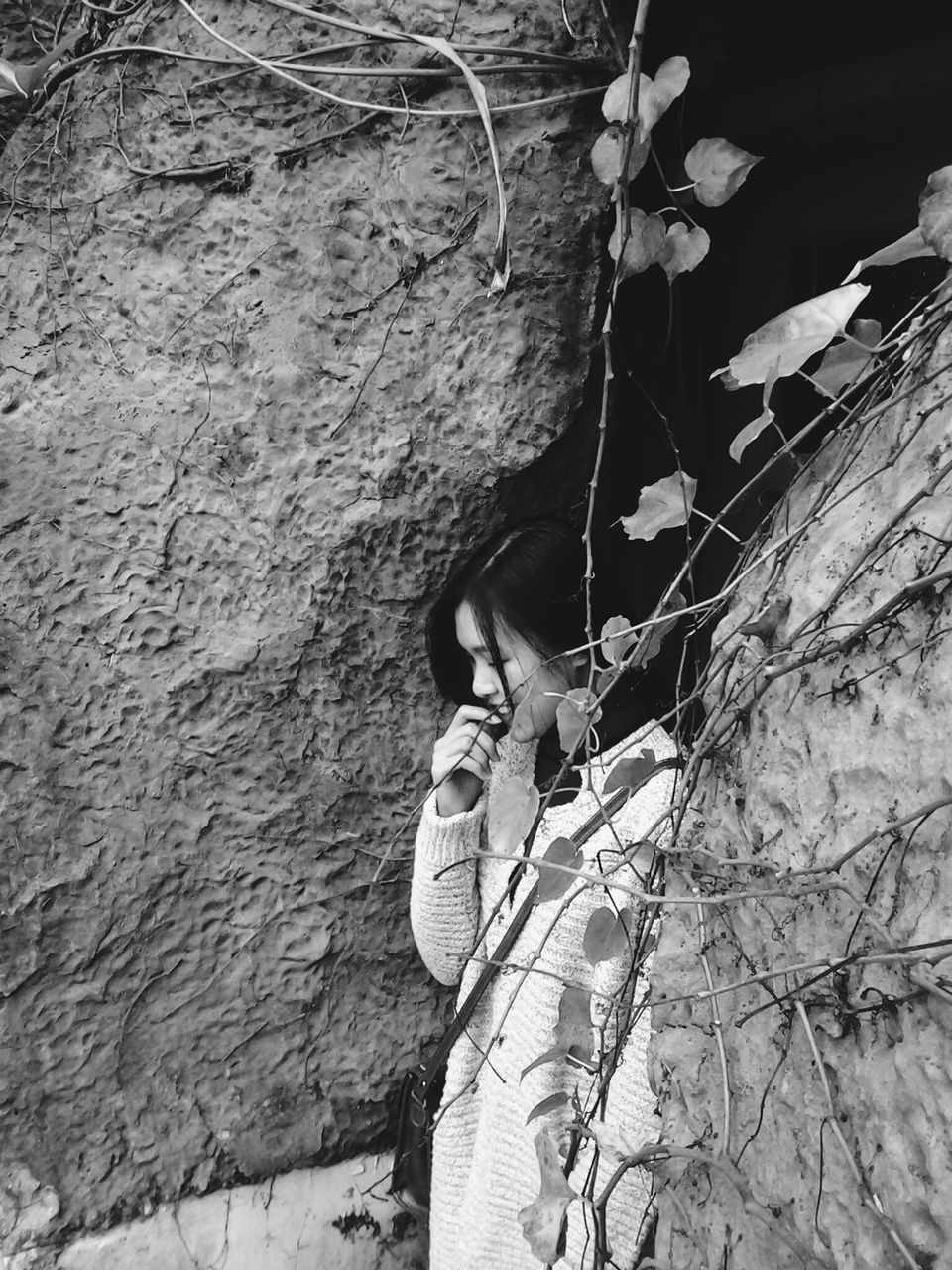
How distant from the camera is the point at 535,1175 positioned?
136 cm

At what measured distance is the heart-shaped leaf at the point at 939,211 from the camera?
30.9 inches

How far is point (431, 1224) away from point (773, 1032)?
3.19 feet

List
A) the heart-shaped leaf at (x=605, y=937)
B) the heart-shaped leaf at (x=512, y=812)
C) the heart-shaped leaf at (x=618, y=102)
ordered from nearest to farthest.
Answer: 1. the heart-shaped leaf at (x=605, y=937)
2. the heart-shaped leaf at (x=512, y=812)
3. the heart-shaped leaf at (x=618, y=102)

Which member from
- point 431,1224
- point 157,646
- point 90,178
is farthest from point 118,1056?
point 90,178

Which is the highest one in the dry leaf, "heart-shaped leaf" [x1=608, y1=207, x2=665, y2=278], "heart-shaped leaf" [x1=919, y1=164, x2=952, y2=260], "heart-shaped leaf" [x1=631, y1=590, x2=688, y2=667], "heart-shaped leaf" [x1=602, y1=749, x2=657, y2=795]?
"heart-shaped leaf" [x1=919, y1=164, x2=952, y2=260]

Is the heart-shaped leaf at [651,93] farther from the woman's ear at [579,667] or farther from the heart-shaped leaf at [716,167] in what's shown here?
the woman's ear at [579,667]

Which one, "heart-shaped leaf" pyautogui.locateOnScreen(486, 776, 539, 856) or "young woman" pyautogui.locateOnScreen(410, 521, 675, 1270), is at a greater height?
"heart-shaped leaf" pyautogui.locateOnScreen(486, 776, 539, 856)

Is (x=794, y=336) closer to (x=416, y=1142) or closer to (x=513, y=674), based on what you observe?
(x=513, y=674)

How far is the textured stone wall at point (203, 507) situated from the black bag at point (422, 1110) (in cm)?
29

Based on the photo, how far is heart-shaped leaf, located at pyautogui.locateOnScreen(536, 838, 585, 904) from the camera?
3.47 ft

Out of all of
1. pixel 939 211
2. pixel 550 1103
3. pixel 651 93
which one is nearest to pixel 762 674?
pixel 939 211

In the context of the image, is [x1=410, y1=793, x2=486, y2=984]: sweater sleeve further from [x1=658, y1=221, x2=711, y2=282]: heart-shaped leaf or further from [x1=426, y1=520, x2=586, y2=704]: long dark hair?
[x1=658, y1=221, x2=711, y2=282]: heart-shaped leaf

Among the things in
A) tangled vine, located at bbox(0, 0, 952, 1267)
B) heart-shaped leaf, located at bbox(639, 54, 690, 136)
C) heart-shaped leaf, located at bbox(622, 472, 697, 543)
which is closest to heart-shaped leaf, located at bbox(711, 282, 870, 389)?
tangled vine, located at bbox(0, 0, 952, 1267)

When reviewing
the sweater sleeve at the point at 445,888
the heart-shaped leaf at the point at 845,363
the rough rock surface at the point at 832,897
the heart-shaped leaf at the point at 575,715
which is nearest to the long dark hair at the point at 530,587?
the sweater sleeve at the point at 445,888
